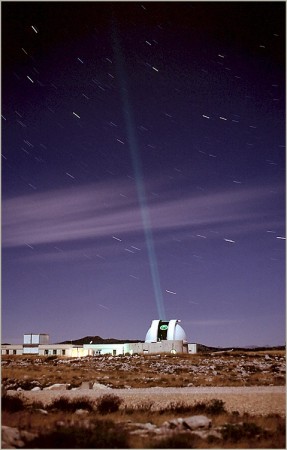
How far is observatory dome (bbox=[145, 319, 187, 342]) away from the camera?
74.8 metres

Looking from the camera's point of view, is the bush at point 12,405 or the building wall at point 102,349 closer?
the bush at point 12,405

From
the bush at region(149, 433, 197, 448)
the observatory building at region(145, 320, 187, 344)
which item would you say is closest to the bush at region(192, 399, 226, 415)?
the bush at region(149, 433, 197, 448)

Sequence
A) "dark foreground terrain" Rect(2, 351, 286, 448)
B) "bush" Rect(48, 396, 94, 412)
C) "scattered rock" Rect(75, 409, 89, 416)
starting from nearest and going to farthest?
"dark foreground terrain" Rect(2, 351, 286, 448) → "scattered rock" Rect(75, 409, 89, 416) → "bush" Rect(48, 396, 94, 412)

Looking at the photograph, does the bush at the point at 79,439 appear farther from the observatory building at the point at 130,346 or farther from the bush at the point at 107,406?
the observatory building at the point at 130,346

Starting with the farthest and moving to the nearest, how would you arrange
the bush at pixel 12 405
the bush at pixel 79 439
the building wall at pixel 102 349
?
1. the building wall at pixel 102 349
2. the bush at pixel 12 405
3. the bush at pixel 79 439

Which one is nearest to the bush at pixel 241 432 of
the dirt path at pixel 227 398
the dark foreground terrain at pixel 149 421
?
the dark foreground terrain at pixel 149 421

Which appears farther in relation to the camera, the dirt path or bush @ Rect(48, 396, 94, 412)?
the dirt path

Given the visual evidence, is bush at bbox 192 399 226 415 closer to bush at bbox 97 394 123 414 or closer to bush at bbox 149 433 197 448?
bush at bbox 97 394 123 414

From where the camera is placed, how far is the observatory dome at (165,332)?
74.8 m

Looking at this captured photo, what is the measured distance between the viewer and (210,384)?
22922mm

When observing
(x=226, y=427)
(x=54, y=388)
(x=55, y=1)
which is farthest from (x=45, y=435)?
(x=54, y=388)

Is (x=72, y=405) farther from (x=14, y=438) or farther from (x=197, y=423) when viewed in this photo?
(x=14, y=438)

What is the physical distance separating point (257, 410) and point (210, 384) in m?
8.99

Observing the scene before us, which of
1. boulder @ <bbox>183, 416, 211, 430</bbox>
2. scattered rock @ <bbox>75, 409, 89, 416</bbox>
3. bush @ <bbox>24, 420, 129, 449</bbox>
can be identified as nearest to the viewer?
bush @ <bbox>24, 420, 129, 449</bbox>
